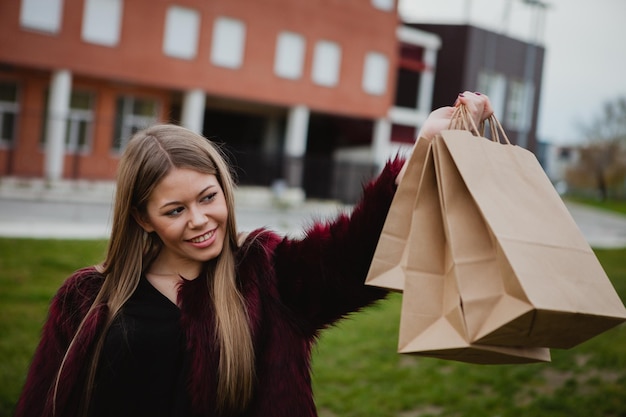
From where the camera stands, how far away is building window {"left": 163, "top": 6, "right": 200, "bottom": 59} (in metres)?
20.3

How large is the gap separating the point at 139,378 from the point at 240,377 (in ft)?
1.12

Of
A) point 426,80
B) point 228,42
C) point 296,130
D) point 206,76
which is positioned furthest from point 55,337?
point 426,80

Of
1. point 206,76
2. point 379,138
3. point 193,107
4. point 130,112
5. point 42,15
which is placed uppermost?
point 42,15

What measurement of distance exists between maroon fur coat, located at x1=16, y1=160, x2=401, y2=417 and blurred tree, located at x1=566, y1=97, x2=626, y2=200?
1336 inches

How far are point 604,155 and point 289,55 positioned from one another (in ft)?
88.0

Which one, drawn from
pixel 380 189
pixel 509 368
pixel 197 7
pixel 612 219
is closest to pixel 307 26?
pixel 197 7

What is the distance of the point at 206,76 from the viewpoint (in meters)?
21.2

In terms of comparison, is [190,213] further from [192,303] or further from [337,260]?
[337,260]

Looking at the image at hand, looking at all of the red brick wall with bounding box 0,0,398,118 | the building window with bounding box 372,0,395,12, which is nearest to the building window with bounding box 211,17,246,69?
the red brick wall with bounding box 0,0,398,118

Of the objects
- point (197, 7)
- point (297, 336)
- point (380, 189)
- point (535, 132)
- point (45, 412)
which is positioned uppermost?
point (197, 7)

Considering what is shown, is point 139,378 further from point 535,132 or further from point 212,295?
point 535,132

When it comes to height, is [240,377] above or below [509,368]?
above

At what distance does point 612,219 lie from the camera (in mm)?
26938

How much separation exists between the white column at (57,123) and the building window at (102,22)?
4.42 ft
